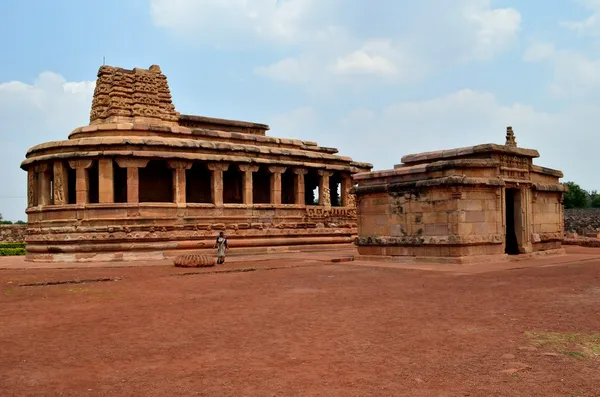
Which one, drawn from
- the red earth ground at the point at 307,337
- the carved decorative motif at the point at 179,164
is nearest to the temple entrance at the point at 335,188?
the carved decorative motif at the point at 179,164

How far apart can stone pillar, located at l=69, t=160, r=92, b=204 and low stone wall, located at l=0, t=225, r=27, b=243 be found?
60.5 feet

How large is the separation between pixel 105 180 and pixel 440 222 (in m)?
13.2

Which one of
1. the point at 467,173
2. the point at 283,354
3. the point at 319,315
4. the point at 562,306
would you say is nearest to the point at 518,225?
the point at 467,173

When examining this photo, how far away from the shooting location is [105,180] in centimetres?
2166

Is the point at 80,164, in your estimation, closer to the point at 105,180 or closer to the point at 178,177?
the point at 105,180

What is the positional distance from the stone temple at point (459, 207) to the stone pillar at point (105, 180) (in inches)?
390

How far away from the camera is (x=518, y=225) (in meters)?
18.9

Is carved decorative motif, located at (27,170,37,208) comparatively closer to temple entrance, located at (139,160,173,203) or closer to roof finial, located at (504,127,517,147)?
temple entrance, located at (139,160,173,203)

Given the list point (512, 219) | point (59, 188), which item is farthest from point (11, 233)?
point (512, 219)

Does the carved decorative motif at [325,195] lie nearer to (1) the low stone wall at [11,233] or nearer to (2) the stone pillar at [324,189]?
(2) the stone pillar at [324,189]

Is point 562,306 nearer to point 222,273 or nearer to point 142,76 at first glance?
point 222,273

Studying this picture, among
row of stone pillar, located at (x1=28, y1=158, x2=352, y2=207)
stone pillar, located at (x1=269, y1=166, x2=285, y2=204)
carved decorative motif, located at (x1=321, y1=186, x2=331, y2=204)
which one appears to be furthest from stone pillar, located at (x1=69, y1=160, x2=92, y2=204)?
carved decorative motif, located at (x1=321, y1=186, x2=331, y2=204)

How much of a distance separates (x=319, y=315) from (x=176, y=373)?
3.50 m

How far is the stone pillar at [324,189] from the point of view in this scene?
27.9 meters
